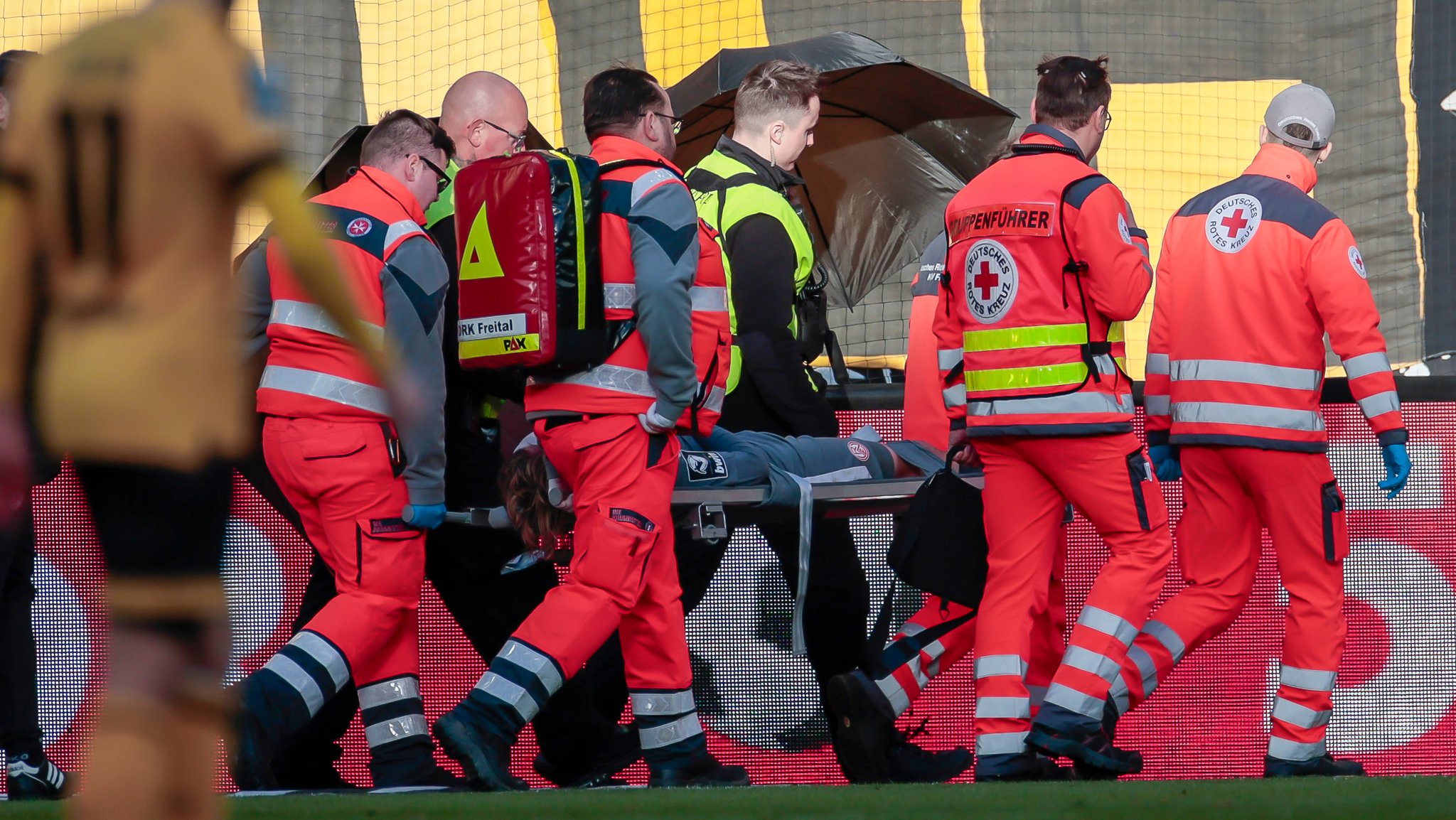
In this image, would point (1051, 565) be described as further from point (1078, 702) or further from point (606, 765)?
point (606, 765)

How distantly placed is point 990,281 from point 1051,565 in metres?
0.81

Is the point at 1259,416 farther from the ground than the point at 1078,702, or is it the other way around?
the point at 1259,416

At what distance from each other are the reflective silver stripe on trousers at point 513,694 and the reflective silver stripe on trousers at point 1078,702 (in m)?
1.40

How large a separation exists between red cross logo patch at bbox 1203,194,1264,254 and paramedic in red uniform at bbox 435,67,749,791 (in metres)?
1.54

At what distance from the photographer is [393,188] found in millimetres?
4777

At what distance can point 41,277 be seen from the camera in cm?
247

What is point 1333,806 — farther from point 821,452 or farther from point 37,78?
point 37,78

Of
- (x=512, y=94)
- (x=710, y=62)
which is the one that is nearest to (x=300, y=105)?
(x=710, y=62)

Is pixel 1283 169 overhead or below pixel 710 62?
below

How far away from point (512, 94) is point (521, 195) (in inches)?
54.5

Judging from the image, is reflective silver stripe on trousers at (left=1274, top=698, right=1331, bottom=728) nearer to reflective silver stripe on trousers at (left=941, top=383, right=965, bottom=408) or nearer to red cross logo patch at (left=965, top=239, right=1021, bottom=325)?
reflective silver stripe on trousers at (left=941, top=383, right=965, bottom=408)

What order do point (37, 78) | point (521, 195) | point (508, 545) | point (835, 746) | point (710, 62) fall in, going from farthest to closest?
point (710, 62)
point (508, 545)
point (835, 746)
point (521, 195)
point (37, 78)

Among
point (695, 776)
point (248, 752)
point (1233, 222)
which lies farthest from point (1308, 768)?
point (248, 752)

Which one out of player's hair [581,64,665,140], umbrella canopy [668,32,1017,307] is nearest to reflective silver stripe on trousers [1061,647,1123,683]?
player's hair [581,64,665,140]
